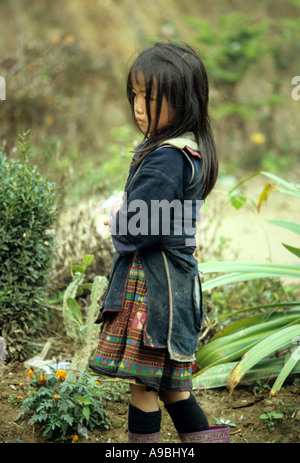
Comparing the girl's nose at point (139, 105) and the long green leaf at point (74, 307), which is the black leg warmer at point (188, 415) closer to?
the long green leaf at point (74, 307)

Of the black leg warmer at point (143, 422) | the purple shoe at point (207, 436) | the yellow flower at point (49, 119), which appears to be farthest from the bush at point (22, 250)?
the yellow flower at point (49, 119)

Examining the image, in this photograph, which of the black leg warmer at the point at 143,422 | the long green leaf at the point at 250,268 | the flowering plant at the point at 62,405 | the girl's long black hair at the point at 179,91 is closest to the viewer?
the girl's long black hair at the point at 179,91

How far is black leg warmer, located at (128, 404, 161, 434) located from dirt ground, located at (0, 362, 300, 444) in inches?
15.9

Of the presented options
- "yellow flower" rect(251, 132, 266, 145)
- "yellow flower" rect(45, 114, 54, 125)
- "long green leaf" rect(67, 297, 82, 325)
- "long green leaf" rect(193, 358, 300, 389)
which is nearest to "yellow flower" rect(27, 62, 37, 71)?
"yellow flower" rect(45, 114, 54, 125)

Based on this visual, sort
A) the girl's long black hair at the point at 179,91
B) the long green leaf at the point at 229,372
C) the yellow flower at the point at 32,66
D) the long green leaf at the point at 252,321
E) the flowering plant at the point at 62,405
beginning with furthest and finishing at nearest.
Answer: the yellow flower at the point at 32,66, the long green leaf at the point at 252,321, the long green leaf at the point at 229,372, the flowering plant at the point at 62,405, the girl's long black hair at the point at 179,91

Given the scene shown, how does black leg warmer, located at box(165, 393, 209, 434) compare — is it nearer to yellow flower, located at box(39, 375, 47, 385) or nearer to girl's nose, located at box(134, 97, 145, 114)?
yellow flower, located at box(39, 375, 47, 385)

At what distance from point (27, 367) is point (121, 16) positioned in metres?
7.64

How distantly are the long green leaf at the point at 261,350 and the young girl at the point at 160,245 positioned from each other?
478mm

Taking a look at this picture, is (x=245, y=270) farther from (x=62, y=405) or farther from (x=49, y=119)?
(x=49, y=119)

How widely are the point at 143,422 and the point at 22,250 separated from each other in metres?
1.09

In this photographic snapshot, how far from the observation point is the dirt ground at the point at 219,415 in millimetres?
2270

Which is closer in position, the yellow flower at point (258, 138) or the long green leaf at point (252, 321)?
the long green leaf at point (252, 321)

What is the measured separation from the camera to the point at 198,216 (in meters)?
2.02

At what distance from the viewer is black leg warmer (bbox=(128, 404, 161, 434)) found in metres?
1.96
